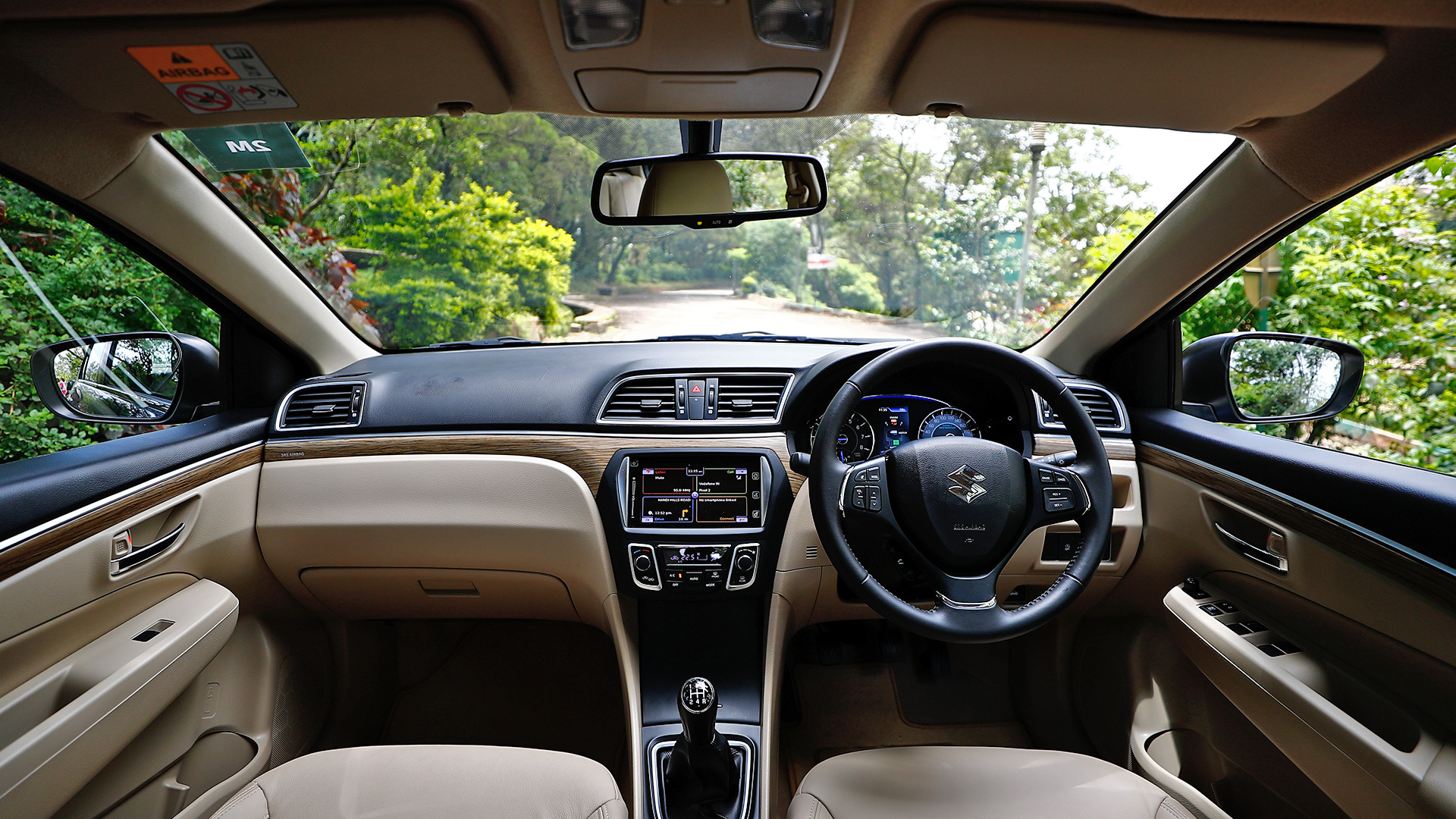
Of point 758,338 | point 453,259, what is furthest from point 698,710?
point 453,259

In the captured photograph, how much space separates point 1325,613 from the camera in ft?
5.44

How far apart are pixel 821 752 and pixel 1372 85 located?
242 cm

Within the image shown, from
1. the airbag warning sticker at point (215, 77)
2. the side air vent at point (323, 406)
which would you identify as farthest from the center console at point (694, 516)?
the airbag warning sticker at point (215, 77)

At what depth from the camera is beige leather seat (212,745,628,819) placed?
1.55 metres

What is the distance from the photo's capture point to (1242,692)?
5.84 feet

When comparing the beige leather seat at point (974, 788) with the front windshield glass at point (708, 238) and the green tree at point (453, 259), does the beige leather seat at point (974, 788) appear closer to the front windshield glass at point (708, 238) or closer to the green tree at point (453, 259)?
the front windshield glass at point (708, 238)

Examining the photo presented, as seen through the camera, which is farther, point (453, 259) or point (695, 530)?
point (453, 259)

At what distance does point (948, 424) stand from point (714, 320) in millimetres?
1240

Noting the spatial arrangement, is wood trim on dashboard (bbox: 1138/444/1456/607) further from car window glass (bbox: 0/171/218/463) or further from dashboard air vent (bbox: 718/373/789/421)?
car window glass (bbox: 0/171/218/463)

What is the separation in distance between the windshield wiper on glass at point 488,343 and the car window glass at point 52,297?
0.84 metres

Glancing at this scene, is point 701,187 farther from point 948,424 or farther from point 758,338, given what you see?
point 948,424

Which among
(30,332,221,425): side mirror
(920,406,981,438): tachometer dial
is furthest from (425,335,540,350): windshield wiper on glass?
(920,406,981,438): tachometer dial

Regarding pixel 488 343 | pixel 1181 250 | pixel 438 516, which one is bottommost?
pixel 438 516

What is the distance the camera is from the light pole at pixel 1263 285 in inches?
105
